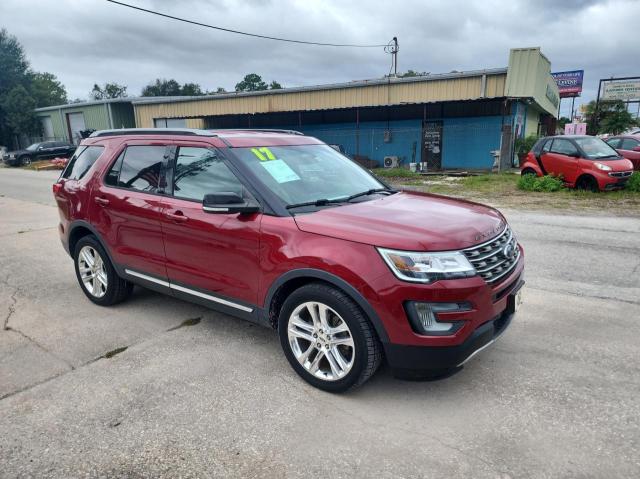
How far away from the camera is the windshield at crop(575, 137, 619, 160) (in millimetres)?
12695

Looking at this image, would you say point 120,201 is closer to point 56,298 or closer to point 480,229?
point 56,298

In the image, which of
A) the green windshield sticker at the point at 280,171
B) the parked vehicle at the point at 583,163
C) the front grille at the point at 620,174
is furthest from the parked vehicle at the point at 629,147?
the green windshield sticker at the point at 280,171

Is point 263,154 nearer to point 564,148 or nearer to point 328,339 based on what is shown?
point 328,339

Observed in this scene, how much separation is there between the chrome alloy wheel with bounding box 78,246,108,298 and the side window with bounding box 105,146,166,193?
2.83ft

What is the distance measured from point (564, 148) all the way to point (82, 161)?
12.6m

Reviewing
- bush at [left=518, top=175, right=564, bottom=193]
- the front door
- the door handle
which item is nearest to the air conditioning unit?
the front door

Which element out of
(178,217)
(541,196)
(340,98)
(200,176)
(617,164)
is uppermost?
(340,98)

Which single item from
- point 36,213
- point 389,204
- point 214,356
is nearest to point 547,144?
point 389,204

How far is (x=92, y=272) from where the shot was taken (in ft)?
16.3

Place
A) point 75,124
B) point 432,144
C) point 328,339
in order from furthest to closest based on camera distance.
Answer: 1. point 75,124
2. point 432,144
3. point 328,339

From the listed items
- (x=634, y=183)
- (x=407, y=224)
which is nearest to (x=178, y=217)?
(x=407, y=224)

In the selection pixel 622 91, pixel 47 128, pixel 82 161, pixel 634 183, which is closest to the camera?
pixel 82 161

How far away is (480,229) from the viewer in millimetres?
3092

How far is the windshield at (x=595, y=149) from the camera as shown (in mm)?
12695
